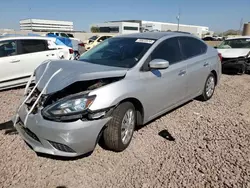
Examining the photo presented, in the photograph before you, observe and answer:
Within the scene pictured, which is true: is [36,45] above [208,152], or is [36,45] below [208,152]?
above

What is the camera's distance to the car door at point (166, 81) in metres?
3.39

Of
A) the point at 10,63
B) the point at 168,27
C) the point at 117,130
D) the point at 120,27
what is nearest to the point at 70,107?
the point at 117,130

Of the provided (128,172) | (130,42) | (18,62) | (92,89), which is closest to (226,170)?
(128,172)

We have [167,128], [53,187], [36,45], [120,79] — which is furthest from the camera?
[36,45]

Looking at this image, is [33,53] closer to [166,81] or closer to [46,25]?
[166,81]

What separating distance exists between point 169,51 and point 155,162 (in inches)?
75.9

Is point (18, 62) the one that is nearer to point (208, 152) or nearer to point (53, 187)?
point (53, 187)

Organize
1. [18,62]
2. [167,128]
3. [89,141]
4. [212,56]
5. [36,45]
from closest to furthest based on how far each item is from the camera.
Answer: [89,141] → [167,128] → [212,56] → [18,62] → [36,45]

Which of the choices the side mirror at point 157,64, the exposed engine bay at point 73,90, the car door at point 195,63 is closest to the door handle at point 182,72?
the car door at point 195,63

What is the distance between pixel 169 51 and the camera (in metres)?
3.92

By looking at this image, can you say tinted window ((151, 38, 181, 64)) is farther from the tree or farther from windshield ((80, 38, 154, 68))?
the tree

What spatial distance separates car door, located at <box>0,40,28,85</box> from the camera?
19.1 ft

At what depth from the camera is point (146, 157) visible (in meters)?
3.02

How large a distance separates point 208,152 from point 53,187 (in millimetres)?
2037
